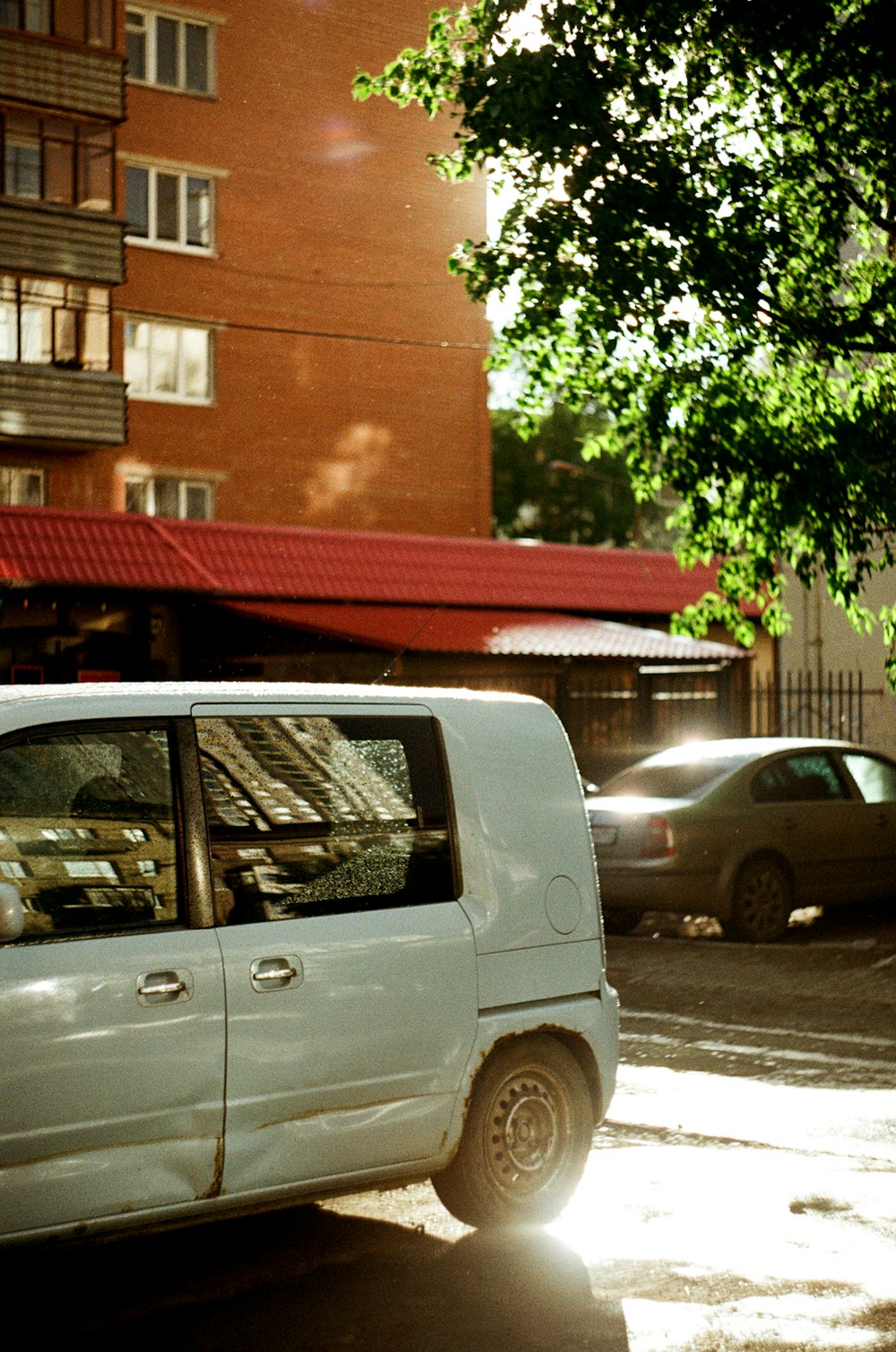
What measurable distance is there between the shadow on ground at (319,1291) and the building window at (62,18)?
27.0 meters

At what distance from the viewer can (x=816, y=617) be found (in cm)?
3191

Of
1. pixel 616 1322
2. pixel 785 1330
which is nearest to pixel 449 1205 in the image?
pixel 616 1322

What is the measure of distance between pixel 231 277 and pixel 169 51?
416 centimetres

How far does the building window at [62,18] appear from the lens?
29.0 m

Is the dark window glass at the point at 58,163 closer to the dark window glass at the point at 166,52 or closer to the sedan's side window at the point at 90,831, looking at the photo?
the dark window glass at the point at 166,52

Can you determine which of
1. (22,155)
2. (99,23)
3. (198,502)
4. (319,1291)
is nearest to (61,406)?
(198,502)

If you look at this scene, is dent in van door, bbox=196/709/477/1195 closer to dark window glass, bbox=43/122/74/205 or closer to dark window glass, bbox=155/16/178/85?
dark window glass, bbox=43/122/74/205

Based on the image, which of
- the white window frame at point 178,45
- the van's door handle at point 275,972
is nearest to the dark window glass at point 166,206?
the white window frame at point 178,45

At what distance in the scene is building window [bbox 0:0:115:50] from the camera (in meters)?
29.0

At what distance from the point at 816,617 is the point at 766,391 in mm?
17713

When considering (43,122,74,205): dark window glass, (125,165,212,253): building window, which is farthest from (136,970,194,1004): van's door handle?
(125,165,212,253): building window

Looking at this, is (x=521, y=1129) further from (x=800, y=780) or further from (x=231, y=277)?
(x=231, y=277)

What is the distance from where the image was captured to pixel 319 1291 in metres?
5.15

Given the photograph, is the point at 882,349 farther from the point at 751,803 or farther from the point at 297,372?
the point at 297,372
